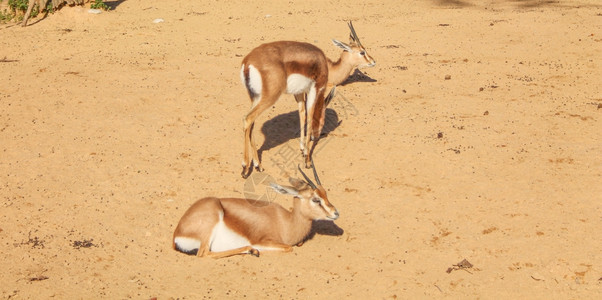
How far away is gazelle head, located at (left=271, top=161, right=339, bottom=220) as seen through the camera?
6.62 meters

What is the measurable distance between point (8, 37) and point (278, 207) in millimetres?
10465

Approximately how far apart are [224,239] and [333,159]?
9.40 feet

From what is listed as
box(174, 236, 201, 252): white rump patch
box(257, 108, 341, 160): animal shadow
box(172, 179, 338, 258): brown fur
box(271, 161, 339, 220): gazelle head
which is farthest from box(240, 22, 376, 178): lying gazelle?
box(174, 236, 201, 252): white rump patch

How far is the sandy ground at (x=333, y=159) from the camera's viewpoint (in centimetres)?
632

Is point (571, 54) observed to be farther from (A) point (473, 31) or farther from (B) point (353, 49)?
(B) point (353, 49)

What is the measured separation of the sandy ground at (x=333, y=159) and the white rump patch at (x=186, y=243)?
0.39 feet

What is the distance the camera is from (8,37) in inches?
568

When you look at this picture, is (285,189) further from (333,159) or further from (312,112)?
(312,112)

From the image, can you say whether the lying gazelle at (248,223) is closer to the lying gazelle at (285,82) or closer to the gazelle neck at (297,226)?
the gazelle neck at (297,226)

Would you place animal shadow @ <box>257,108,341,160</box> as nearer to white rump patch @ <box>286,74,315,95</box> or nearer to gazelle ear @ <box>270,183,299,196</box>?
white rump patch @ <box>286,74,315,95</box>

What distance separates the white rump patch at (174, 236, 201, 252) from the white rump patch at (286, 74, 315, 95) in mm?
3022

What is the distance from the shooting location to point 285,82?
8.70 m

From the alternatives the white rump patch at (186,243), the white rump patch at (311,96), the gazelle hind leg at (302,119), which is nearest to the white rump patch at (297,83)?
the white rump patch at (311,96)

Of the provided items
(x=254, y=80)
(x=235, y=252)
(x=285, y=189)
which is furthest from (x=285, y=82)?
(x=235, y=252)
